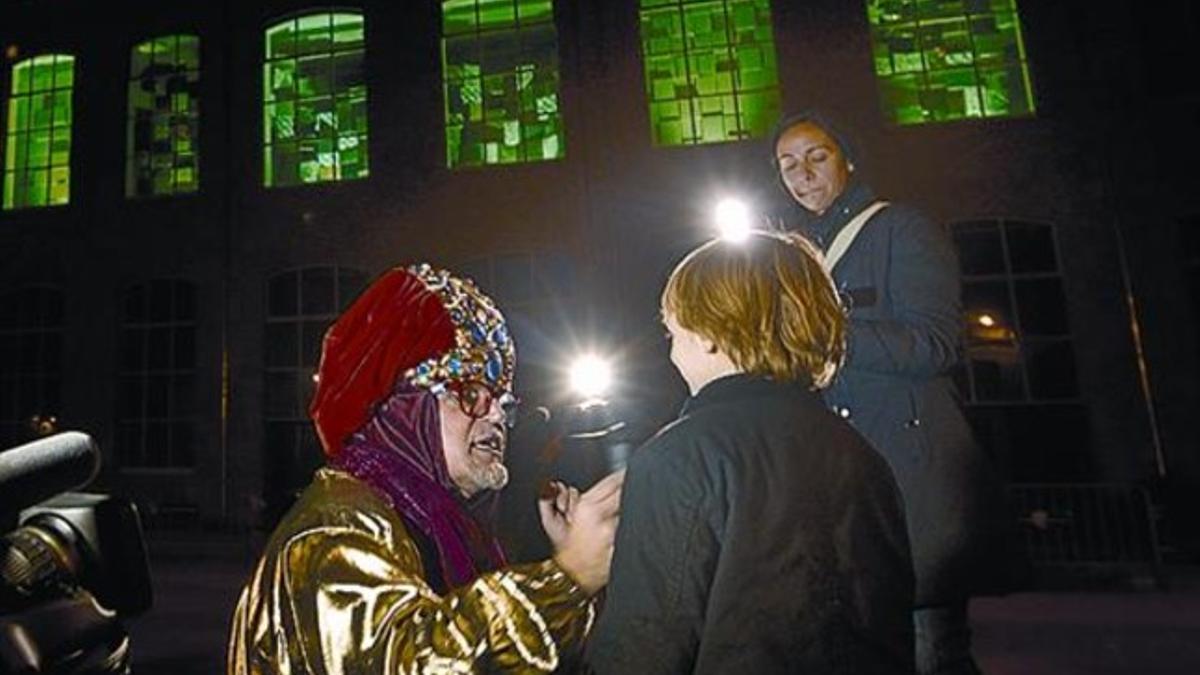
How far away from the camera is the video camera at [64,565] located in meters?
1.23

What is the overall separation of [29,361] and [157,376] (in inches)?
103

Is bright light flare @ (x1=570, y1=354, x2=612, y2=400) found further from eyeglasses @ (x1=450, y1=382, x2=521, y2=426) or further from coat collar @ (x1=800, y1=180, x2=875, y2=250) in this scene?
coat collar @ (x1=800, y1=180, x2=875, y2=250)

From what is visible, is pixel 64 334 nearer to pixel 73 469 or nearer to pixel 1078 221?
pixel 73 469

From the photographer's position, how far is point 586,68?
11414 millimetres

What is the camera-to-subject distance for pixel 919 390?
6.32 feet

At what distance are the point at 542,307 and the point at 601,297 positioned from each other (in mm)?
1033

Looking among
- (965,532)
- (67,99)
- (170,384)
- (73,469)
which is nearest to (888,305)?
(965,532)

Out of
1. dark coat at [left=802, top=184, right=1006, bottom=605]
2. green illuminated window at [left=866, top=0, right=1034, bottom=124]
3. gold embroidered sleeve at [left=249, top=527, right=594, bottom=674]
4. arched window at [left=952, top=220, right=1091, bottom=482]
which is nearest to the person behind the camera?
gold embroidered sleeve at [left=249, top=527, right=594, bottom=674]

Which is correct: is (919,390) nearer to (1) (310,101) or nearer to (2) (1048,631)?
(2) (1048,631)

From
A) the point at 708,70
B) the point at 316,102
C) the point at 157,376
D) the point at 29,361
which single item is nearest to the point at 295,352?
the point at 157,376

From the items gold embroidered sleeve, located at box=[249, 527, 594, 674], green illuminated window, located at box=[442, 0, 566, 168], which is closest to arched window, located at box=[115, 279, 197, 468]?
green illuminated window, located at box=[442, 0, 566, 168]

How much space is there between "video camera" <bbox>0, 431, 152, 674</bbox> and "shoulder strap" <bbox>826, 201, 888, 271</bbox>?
1927 millimetres

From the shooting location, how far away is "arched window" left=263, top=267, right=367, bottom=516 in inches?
452

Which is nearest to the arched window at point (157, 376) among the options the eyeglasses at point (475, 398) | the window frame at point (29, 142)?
the window frame at point (29, 142)
